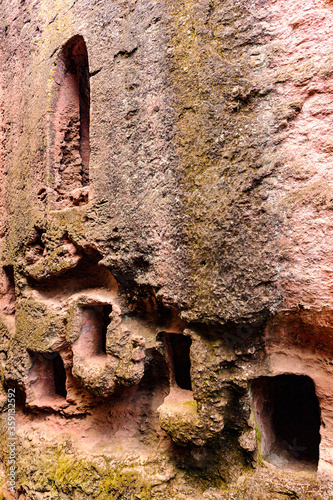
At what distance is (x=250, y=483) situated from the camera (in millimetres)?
1447

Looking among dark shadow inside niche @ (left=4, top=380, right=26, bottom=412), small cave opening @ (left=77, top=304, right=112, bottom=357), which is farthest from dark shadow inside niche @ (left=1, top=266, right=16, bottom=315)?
small cave opening @ (left=77, top=304, right=112, bottom=357)

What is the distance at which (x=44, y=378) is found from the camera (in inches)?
96.4

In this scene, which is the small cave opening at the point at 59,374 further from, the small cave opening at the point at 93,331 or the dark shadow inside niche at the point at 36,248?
the dark shadow inside niche at the point at 36,248

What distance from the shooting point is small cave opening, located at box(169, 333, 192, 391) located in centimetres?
196

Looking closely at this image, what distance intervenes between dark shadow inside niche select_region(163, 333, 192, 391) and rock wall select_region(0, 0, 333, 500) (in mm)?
14

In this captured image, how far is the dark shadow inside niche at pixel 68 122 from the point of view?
251cm

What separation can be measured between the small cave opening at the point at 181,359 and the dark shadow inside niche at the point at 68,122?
1247 mm

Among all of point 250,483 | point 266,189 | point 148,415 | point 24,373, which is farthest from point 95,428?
point 266,189

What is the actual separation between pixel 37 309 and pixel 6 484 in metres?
1.26

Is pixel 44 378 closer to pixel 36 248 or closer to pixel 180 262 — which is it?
pixel 36 248

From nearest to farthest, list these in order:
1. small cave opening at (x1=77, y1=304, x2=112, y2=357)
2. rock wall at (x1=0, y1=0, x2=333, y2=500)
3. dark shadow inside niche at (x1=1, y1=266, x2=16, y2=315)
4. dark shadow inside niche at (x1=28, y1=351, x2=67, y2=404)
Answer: rock wall at (x1=0, y1=0, x2=333, y2=500), small cave opening at (x1=77, y1=304, x2=112, y2=357), dark shadow inside niche at (x1=28, y1=351, x2=67, y2=404), dark shadow inside niche at (x1=1, y1=266, x2=16, y2=315)

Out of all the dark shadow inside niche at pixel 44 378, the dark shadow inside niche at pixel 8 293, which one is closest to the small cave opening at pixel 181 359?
the dark shadow inside niche at pixel 44 378

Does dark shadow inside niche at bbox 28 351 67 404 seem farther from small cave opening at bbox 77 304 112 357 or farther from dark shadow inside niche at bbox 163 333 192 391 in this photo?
dark shadow inside niche at bbox 163 333 192 391

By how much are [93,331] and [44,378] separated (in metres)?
0.65
